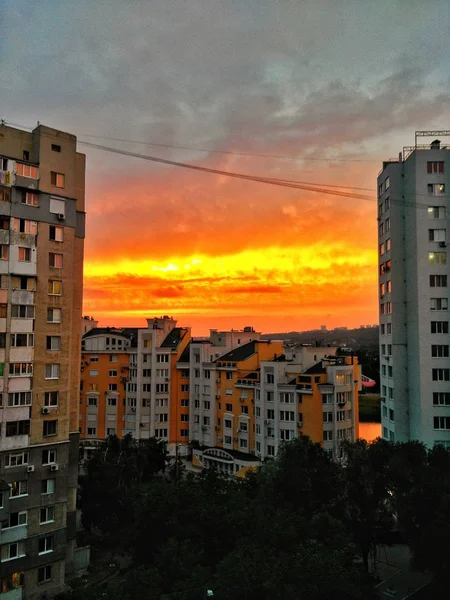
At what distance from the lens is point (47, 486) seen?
58.3 ft

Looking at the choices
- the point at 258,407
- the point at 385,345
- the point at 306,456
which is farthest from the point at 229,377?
the point at 306,456

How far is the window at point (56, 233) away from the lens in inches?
730

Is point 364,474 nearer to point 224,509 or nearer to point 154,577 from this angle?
point 224,509

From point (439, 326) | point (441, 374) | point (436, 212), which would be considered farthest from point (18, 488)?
point (436, 212)

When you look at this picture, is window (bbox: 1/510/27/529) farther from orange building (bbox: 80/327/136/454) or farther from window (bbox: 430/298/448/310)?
orange building (bbox: 80/327/136/454)

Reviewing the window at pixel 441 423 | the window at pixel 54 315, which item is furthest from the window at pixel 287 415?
the window at pixel 54 315

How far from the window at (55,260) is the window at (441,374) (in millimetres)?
19258

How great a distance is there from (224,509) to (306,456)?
438cm

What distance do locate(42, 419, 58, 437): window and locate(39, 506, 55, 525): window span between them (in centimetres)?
269

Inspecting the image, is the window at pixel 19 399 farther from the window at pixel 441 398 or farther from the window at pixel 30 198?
the window at pixel 441 398

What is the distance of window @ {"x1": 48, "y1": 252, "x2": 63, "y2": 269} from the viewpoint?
18500mm

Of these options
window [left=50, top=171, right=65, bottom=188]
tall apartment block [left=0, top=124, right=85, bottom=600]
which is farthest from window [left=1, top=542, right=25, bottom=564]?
window [left=50, top=171, right=65, bottom=188]

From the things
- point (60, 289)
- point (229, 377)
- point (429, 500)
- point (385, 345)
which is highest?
point (60, 289)

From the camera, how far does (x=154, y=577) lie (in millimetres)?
14398
